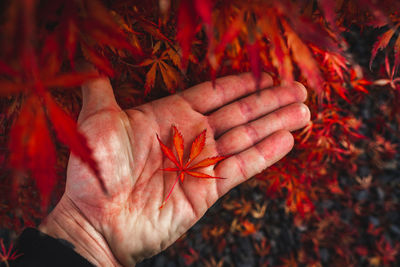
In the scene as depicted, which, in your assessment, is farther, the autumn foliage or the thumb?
the thumb

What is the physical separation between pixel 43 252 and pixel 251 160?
34.2 inches

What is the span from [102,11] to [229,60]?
0.83m

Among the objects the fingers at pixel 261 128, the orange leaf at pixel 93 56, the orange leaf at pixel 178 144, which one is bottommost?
the fingers at pixel 261 128

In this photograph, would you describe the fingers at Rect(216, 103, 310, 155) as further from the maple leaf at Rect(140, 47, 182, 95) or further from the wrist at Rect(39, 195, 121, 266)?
the wrist at Rect(39, 195, 121, 266)

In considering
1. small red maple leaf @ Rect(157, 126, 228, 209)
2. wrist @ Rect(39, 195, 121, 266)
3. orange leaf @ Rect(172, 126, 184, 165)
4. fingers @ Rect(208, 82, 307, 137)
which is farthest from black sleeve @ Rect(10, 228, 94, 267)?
fingers @ Rect(208, 82, 307, 137)

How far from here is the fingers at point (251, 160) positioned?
1.12m

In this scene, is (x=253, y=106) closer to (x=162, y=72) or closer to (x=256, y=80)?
(x=162, y=72)

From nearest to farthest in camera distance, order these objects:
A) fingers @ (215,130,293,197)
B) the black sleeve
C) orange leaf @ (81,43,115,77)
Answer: orange leaf @ (81,43,115,77), the black sleeve, fingers @ (215,130,293,197)

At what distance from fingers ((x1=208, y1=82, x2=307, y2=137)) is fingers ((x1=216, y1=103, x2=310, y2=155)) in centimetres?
5

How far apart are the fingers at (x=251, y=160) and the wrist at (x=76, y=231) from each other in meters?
0.55

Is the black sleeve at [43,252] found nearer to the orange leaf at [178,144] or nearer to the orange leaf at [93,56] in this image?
the orange leaf at [178,144]

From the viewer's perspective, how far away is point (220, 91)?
124cm

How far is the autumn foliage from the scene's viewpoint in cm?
53

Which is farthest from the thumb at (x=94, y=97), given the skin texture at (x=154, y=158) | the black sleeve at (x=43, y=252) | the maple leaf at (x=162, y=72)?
the black sleeve at (x=43, y=252)
